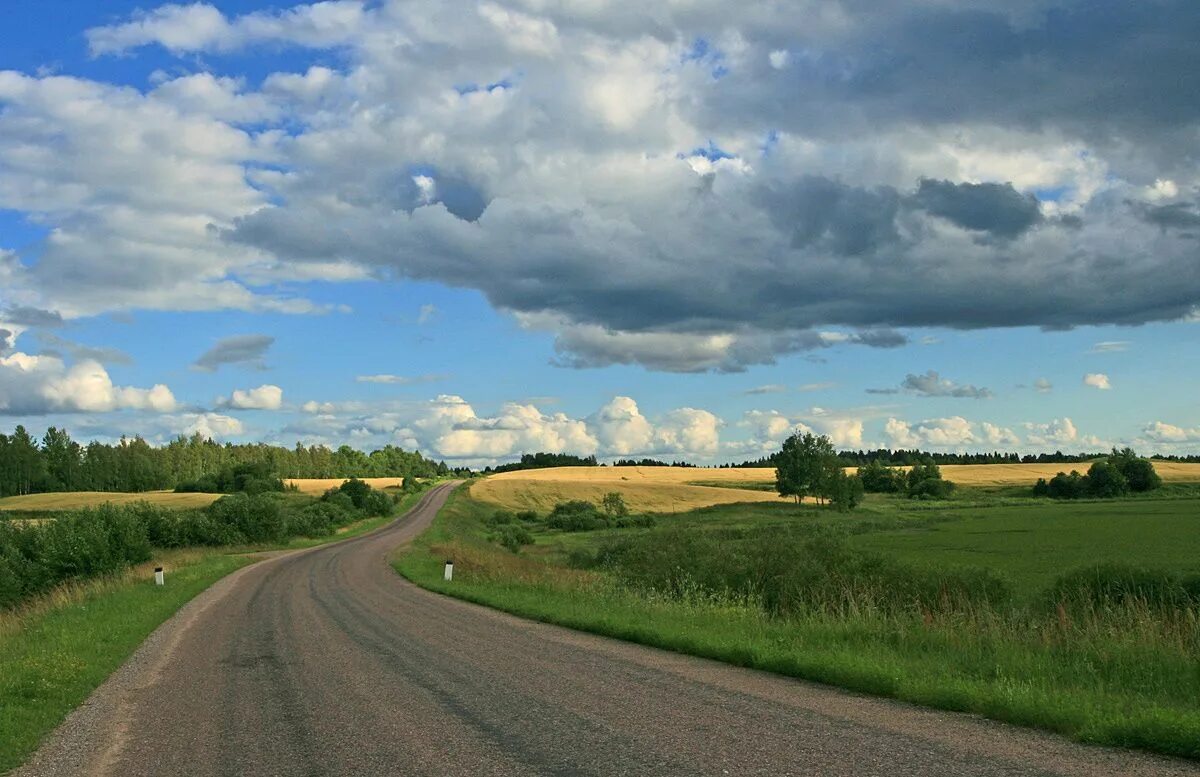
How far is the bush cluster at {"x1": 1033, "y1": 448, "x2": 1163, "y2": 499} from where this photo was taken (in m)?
134

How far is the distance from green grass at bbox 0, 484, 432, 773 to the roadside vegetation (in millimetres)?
9415

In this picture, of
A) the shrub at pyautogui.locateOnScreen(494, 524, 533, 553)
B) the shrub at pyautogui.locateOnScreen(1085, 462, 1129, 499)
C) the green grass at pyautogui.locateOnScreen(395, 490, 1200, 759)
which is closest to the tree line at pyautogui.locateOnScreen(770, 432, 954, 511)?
the shrub at pyautogui.locateOnScreen(1085, 462, 1129, 499)

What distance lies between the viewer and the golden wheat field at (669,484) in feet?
408

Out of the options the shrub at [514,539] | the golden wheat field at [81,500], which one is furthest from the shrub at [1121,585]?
the golden wheat field at [81,500]

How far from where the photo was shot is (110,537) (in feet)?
172

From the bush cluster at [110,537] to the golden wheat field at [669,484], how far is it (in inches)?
1940

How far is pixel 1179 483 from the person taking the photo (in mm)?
142500

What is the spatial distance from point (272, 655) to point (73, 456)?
188 metres

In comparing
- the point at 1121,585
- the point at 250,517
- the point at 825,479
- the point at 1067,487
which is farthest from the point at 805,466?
the point at 1121,585

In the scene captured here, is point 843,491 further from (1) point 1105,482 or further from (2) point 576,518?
(1) point 1105,482

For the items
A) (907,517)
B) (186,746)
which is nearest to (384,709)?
(186,746)

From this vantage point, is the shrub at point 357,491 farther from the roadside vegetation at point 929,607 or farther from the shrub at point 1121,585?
the shrub at point 1121,585

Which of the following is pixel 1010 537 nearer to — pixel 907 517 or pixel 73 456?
pixel 907 517

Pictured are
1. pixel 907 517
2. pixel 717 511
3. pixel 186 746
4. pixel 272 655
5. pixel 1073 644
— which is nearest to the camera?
pixel 186 746
